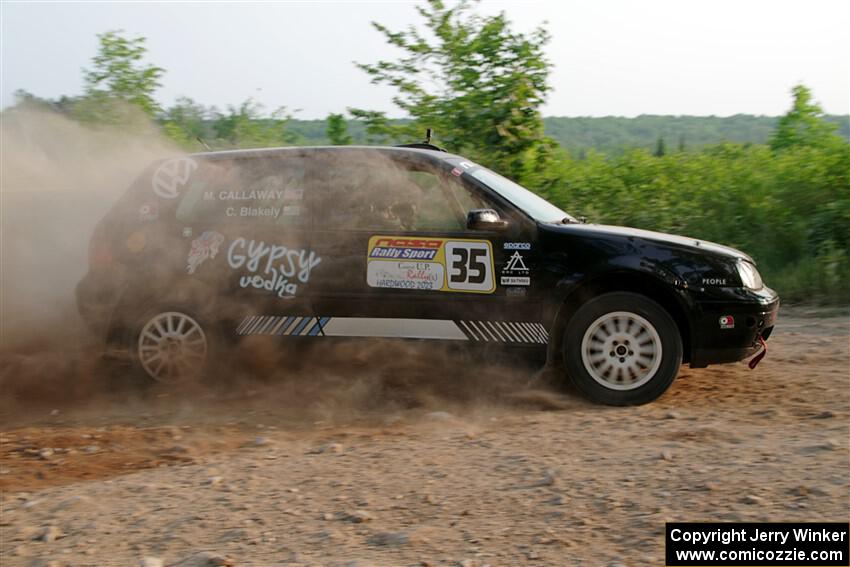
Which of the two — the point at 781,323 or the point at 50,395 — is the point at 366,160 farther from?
the point at 781,323

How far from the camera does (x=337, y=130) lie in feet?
48.2

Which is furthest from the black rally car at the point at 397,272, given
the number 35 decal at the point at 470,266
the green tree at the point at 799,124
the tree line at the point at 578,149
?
the green tree at the point at 799,124

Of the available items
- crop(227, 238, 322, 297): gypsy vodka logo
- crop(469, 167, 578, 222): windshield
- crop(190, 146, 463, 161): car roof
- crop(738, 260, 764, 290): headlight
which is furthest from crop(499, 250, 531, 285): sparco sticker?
crop(738, 260, 764, 290): headlight

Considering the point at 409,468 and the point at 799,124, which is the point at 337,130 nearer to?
the point at 799,124

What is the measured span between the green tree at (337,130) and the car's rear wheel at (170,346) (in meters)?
8.18

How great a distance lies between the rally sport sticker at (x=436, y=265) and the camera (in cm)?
631

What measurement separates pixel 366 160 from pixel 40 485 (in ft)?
10.4

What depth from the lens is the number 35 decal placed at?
Result: 6.30 metres

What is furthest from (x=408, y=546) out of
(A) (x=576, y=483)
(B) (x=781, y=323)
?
(B) (x=781, y=323)

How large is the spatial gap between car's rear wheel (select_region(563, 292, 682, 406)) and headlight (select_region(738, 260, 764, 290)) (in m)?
0.60

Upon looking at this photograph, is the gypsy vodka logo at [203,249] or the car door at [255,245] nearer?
the car door at [255,245]

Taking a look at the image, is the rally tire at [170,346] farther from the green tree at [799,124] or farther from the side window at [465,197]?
the green tree at [799,124]

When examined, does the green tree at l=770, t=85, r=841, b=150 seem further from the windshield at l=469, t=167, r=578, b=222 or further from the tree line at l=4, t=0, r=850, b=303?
the windshield at l=469, t=167, r=578, b=222

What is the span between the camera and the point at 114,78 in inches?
594
